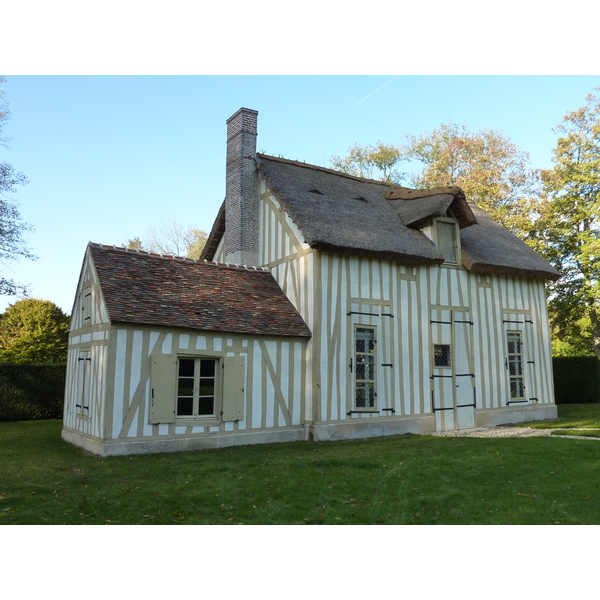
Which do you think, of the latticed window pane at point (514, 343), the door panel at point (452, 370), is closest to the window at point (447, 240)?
the door panel at point (452, 370)

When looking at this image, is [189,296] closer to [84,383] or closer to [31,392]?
[84,383]

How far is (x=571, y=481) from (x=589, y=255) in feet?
63.5

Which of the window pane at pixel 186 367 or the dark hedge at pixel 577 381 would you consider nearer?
the window pane at pixel 186 367

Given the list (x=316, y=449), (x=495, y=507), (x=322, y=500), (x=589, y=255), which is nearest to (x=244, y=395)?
(x=316, y=449)

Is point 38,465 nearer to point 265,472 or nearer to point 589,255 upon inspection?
point 265,472

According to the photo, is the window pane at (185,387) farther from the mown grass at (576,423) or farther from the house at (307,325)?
the mown grass at (576,423)

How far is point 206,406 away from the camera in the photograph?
1045cm

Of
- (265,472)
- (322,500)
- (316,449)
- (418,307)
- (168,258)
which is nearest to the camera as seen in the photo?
(322,500)

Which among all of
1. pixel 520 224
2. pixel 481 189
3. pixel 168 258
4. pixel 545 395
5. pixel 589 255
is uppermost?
pixel 481 189

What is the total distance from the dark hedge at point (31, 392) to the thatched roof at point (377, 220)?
645 cm

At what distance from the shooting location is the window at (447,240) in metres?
13.8

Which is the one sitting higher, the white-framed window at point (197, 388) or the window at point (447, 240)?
the window at point (447, 240)

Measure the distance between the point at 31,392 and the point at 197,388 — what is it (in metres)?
9.11

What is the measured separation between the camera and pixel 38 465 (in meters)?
8.69
